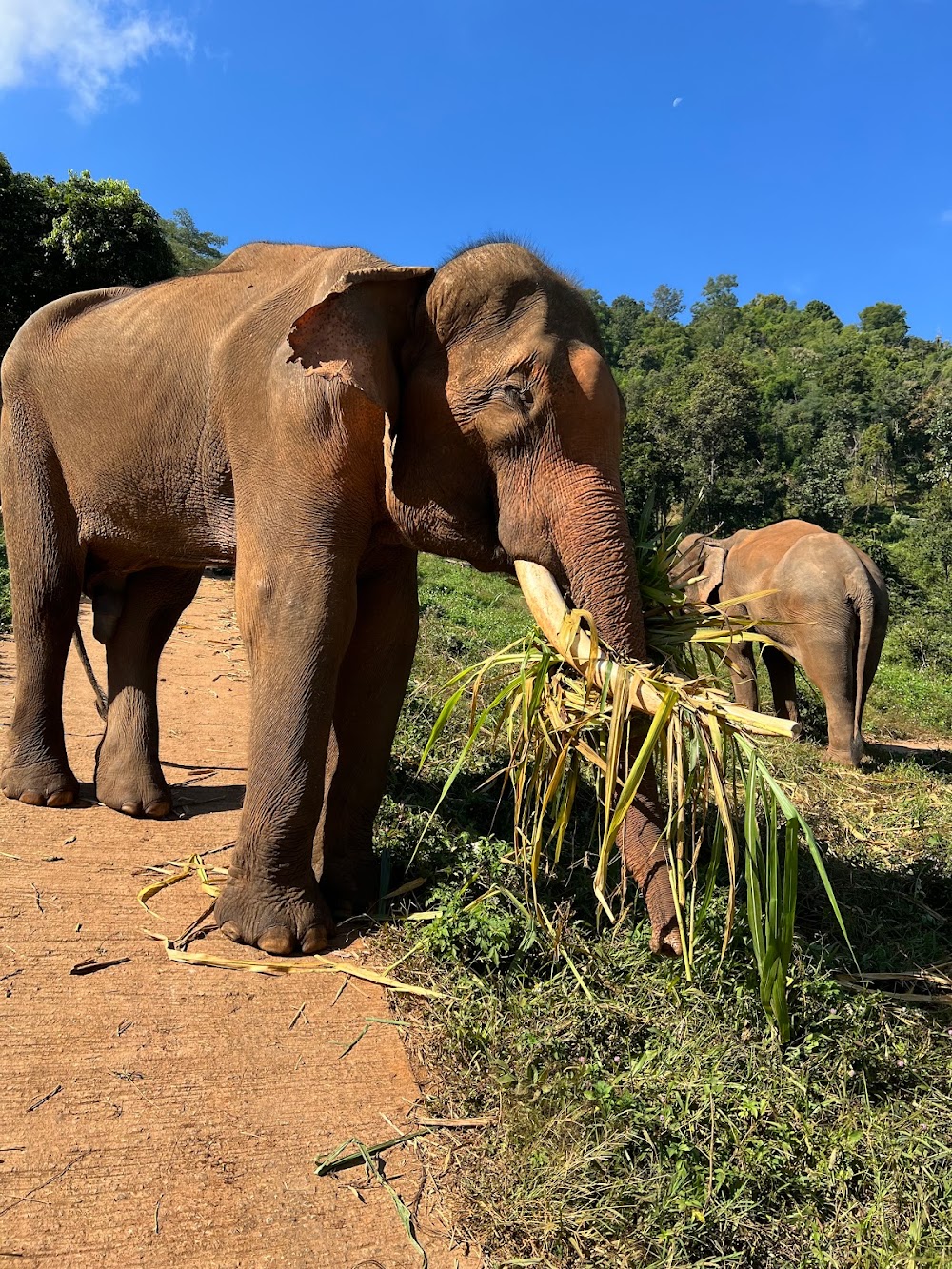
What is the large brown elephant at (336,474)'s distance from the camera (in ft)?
9.52

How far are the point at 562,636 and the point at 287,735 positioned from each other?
1.11 meters

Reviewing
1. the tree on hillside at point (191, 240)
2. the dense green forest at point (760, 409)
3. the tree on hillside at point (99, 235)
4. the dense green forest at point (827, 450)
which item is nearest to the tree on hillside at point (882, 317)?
the dense green forest at point (760, 409)

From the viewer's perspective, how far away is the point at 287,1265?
1.88 meters

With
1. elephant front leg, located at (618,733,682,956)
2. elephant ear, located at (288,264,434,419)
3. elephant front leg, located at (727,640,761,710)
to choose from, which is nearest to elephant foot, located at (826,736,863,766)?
elephant front leg, located at (727,640,761,710)

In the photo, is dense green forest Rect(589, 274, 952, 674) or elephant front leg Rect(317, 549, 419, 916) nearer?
elephant front leg Rect(317, 549, 419, 916)

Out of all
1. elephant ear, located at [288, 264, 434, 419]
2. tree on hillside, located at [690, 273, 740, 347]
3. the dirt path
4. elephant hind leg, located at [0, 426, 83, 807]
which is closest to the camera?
the dirt path

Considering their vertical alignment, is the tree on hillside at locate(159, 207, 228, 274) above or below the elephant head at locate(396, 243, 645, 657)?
above

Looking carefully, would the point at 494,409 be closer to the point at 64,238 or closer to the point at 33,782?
the point at 33,782

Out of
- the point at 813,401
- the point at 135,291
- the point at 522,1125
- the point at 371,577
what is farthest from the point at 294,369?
the point at 813,401

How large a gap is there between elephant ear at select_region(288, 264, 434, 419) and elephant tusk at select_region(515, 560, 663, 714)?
788mm

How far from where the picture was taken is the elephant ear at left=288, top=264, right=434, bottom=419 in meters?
2.88

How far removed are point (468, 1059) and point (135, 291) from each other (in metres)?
3.93

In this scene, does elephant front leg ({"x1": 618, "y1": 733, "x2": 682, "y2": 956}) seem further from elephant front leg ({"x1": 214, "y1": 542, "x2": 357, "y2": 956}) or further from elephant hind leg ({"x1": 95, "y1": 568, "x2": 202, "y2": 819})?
elephant hind leg ({"x1": 95, "y1": 568, "x2": 202, "y2": 819})

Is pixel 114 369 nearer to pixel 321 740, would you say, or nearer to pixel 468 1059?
pixel 321 740
